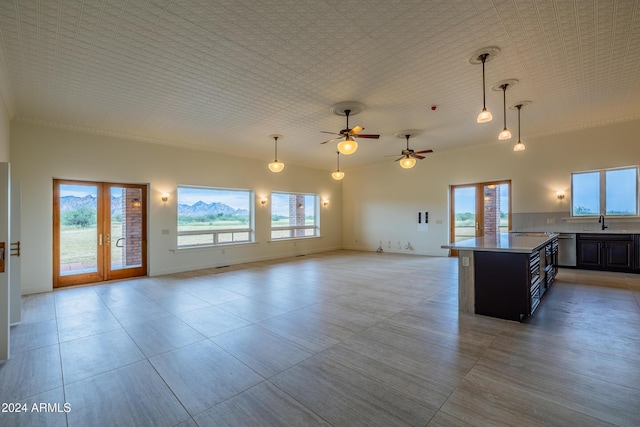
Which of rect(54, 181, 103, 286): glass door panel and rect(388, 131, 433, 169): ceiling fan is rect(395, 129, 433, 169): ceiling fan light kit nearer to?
rect(388, 131, 433, 169): ceiling fan

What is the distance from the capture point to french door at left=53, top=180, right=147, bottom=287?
5676 millimetres

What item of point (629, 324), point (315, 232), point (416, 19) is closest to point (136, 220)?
point (315, 232)

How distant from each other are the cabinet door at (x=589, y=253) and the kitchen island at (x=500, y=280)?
3.48 metres

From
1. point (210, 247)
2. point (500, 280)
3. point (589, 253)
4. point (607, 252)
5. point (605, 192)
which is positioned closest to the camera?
point (500, 280)

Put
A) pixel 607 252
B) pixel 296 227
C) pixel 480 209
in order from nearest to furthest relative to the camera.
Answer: pixel 607 252
pixel 480 209
pixel 296 227

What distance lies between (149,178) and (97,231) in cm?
156

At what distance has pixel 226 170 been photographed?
26.1ft

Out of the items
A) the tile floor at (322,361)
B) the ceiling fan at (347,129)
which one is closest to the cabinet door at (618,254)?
the tile floor at (322,361)

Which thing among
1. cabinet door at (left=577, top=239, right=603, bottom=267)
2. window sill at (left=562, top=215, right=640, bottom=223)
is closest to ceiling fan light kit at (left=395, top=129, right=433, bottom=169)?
window sill at (left=562, top=215, right=640, bottom=223)

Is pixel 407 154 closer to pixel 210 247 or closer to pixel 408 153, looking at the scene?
pixel 408 153

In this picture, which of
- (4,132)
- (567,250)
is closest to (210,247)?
(4,132)

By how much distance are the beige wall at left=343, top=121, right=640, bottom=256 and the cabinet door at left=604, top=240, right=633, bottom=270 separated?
1.16m

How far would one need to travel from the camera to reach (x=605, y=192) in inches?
252

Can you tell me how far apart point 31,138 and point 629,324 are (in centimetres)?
969
